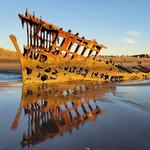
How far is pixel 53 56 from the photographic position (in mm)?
20734

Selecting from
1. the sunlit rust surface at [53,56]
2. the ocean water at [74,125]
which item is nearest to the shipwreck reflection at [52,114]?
the ocean water at [74,125]

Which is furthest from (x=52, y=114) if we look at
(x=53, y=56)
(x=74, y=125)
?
(x=53, y=56)

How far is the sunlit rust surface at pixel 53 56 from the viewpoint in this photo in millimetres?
20016

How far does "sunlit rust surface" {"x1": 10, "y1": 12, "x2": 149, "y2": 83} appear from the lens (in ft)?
65.7

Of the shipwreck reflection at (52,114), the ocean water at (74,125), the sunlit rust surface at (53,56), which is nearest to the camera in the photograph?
the ocean water at (74,125)

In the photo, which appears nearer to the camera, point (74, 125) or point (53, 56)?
point (74, 125)

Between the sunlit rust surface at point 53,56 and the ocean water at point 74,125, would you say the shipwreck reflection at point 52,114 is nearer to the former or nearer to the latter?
the ocean water at point 74,125

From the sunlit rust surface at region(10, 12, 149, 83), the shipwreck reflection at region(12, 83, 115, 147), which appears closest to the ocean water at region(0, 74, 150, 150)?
the shipwreck reflection at region(12, 83, 115, 147)

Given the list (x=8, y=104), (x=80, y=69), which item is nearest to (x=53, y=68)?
(x=80, y=69)

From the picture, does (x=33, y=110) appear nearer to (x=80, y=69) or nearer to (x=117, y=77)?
(x=80, y=69)

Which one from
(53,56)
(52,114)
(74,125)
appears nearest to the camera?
(74,125)

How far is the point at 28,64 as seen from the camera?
1992cm

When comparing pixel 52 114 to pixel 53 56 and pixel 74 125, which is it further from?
pixel 53 56

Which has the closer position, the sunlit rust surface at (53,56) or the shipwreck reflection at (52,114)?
the shipwreck reflection at (52,114)
